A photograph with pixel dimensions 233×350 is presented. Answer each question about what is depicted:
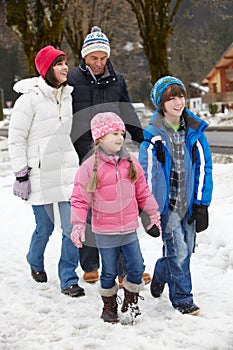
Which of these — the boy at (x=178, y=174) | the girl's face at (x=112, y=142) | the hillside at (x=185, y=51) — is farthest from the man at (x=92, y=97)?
the hillside at (x=185, y=51)

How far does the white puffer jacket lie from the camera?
179 inches

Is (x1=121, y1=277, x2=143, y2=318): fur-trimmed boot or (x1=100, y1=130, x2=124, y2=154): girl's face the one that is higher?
(x1=100, y1=130, x2=124, y2=154): girl's face

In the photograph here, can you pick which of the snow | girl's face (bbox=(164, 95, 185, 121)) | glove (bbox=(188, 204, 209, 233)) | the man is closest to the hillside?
the snow

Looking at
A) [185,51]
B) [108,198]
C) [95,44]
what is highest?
[185,51]

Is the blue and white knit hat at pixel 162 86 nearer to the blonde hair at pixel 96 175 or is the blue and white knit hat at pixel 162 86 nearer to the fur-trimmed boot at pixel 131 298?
the blonde hair at pixel 96 175

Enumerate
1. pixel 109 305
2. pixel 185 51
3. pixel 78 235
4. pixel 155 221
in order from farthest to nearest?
pixel 185 51, pixel 109 305, pixel 155 221, pixel 78 235

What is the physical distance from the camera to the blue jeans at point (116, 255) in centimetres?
384

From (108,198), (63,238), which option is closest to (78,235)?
(108,198)

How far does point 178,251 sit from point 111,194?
677 mm

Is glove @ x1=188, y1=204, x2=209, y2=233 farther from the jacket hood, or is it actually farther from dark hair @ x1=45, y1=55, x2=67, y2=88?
dark hair @ x1=45, y1=55, x2=67, y2=88

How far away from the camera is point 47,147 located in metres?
4.62

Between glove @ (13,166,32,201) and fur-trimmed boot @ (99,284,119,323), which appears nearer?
fur-trimmed boot @ (99,284,119,323)

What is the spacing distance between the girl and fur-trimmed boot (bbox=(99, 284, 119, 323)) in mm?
29

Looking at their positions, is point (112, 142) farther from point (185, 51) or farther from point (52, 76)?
point (185, 51)
